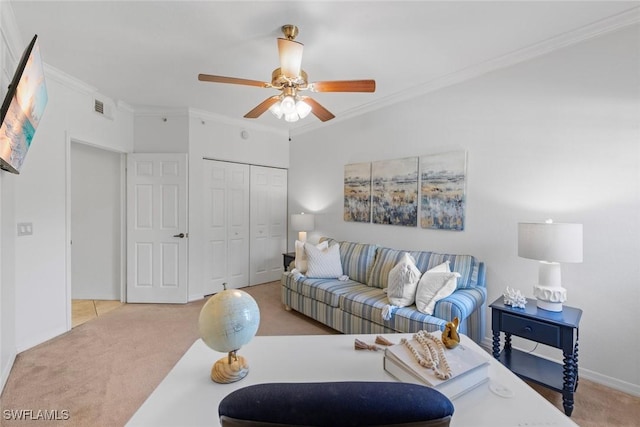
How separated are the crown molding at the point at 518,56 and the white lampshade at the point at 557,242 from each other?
148cm

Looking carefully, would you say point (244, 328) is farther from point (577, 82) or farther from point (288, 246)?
point (288, 246)

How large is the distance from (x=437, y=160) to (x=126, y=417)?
3.33m

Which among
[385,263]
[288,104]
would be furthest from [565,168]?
[288,104]

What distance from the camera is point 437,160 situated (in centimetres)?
314

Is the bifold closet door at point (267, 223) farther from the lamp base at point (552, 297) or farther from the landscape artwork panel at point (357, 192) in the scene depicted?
the lamp base at point (552, 297)

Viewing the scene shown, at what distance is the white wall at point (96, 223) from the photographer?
3.96 meters

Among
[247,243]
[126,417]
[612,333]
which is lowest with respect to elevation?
[126,417]

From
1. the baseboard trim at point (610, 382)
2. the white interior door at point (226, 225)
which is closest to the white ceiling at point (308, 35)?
the white interior door at point (226, 225)

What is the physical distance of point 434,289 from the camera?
2443 millimetres

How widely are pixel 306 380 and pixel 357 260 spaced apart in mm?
2617

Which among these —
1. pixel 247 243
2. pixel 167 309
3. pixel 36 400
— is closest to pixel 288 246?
pixel 247 243

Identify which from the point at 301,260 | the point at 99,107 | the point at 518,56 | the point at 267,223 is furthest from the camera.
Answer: the point at 267,223

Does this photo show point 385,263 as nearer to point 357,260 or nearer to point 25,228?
point 357,260

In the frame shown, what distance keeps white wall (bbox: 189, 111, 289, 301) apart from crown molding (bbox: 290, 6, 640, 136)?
5.95 feet
